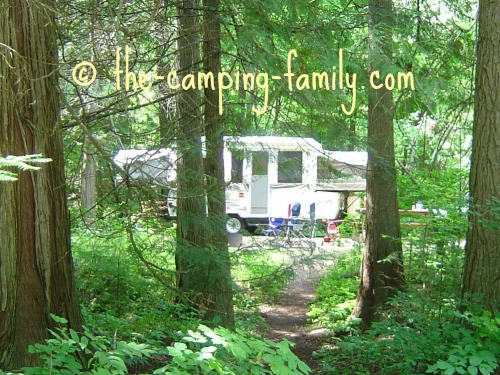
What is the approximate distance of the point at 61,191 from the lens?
4.48 meters

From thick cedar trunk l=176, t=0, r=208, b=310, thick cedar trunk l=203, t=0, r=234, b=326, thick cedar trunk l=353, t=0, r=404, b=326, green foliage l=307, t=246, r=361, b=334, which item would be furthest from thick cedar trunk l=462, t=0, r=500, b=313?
green foliage l=307, t=246, r=361, b=334

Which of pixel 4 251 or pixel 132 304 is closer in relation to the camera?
pixel 4 251

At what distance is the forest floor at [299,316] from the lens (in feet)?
25.6

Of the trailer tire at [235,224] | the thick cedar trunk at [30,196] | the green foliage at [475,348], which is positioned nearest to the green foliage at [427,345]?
the green foliage at [475,348]

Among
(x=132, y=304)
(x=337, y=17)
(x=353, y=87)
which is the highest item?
(x=337, y=17)

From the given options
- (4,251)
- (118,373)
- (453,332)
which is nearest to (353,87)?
(453,332)

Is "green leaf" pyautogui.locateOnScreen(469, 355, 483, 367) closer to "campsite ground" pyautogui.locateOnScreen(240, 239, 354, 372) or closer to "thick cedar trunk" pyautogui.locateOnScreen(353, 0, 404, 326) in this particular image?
"campsite ground" pyautogui.locateOnScreen(240, 239, 354, 372)

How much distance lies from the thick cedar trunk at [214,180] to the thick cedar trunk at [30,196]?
1957 mm

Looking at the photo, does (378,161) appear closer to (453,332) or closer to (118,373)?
(453,332)

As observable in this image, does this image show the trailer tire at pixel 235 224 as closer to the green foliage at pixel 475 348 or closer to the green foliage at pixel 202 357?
the green foliage at pixel 475 348

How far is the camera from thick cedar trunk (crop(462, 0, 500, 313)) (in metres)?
5.56

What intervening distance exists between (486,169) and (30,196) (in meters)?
3.73

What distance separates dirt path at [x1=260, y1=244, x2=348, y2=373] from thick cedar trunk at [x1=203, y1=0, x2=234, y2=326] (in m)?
0.74

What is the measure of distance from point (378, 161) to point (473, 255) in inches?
100
